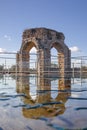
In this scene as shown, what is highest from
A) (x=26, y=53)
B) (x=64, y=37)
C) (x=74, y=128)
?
(x=64, y=37)

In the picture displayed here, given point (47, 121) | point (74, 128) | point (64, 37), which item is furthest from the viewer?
point (64, 37)

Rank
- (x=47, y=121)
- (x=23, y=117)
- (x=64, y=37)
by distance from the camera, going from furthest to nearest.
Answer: (x=64, y=37), (x=23, y=117), (x=47, y=121)

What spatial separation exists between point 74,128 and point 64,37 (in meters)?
17.9

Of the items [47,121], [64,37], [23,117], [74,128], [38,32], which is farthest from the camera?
[64,37]

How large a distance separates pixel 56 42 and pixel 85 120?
53.8 feet

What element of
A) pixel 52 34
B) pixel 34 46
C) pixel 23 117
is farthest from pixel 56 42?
pixel 23 117

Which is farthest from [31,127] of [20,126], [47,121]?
[47,121]

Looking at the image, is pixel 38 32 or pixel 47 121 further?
A: pixel 38 32

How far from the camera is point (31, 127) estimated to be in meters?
2.29

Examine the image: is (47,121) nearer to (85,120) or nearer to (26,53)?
(85,120)

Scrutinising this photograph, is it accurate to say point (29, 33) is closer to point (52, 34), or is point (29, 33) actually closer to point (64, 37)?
point (52, 34)

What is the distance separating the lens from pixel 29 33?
1878cm

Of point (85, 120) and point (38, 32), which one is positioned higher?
point (38, 32)

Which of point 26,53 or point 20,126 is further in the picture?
point 26,53
